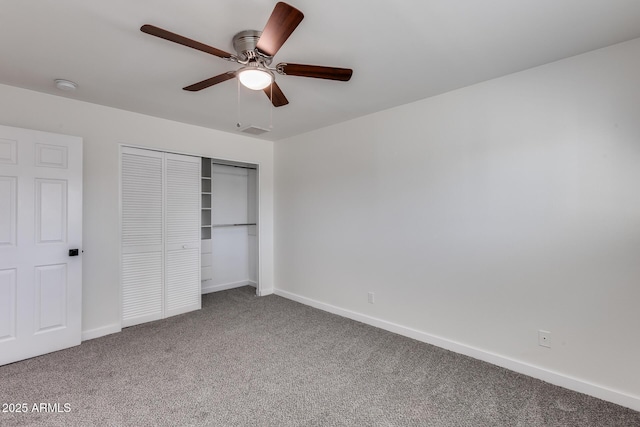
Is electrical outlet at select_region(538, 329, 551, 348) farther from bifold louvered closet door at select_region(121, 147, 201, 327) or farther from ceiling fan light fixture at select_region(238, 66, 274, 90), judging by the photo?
bifold louvered closet door at select_region(121, 147, 201, 327)

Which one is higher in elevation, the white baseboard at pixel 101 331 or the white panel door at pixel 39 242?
the white panel door at pixel 39 242

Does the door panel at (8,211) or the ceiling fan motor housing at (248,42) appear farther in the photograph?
the door panel at (8,211)

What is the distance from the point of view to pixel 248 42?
191 centimetres

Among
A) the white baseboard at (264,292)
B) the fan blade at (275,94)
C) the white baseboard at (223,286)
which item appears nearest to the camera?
the fan blade at (275,94)

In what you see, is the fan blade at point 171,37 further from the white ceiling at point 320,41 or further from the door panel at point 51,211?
the door panel at point 51,211

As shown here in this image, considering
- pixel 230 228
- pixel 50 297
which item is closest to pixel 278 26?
pixel 50 297

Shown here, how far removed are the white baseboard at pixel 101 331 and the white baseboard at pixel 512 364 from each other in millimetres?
2574

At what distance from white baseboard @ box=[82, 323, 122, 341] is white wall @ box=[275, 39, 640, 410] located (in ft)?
8.51

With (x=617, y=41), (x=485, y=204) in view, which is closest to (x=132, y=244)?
(x=485, y=204)

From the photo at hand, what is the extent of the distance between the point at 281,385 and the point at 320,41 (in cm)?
251

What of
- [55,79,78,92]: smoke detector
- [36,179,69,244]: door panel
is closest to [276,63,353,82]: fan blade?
[55,79,78,92]: smoke detector

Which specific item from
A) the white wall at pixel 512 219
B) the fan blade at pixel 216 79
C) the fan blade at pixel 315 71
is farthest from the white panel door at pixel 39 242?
the white wall at pixel 512 219

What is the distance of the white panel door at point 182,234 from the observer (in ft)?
12.5

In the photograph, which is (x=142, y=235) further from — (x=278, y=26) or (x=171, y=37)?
(x=278, y=26)
